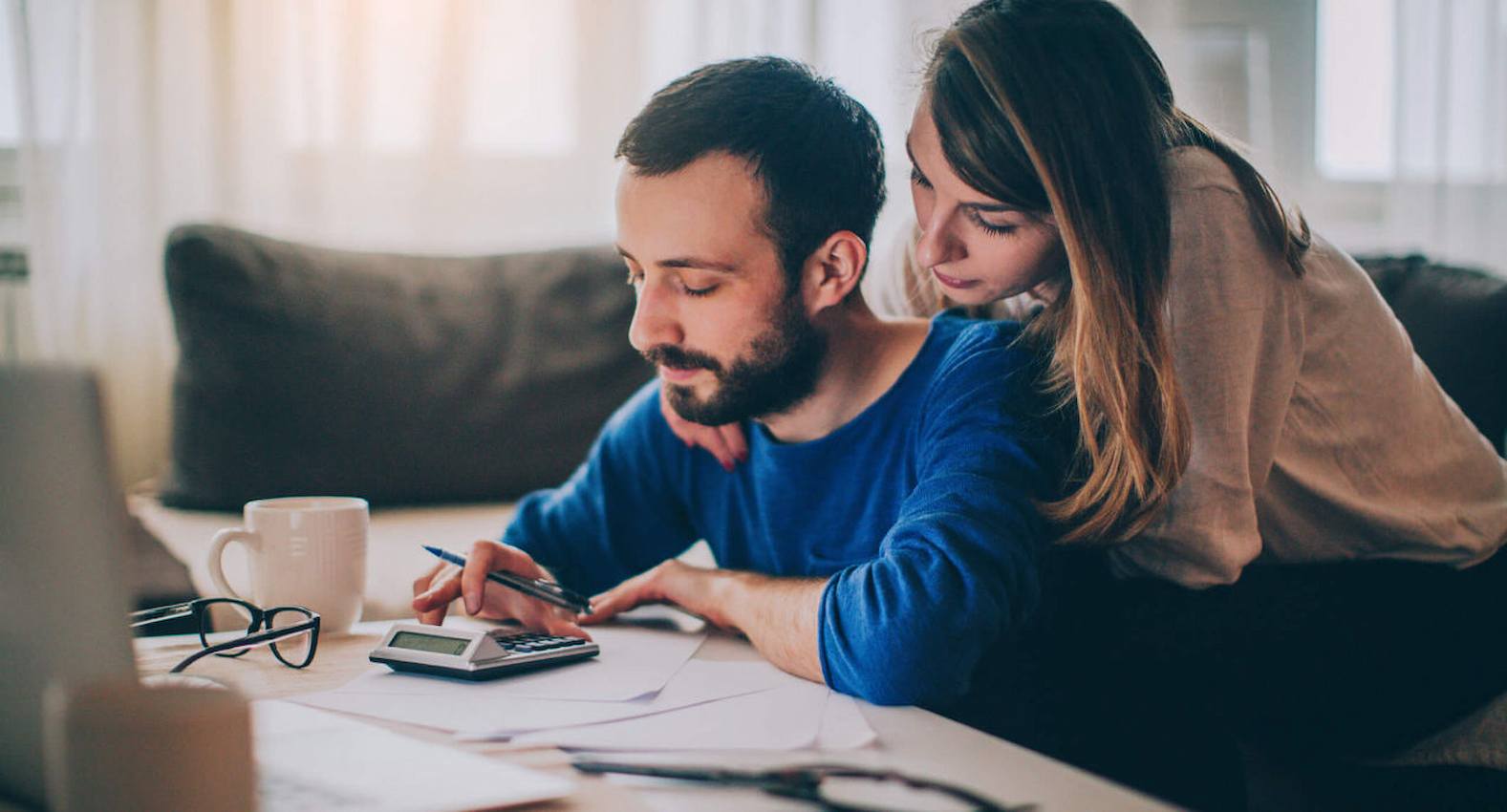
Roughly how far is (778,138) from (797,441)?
1.04 feet

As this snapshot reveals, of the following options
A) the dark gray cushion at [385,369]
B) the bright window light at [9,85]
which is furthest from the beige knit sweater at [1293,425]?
the bright window light at [9,85]

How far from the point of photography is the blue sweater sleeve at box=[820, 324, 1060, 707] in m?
0.87

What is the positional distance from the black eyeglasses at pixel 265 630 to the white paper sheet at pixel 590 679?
0.07 m

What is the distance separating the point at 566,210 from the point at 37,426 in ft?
7.04

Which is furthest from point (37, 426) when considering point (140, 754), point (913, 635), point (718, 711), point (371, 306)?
point (371, 306)

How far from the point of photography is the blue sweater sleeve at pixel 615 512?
1362 millimetres

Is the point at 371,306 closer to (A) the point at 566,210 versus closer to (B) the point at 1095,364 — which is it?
(A) the point at 566,210

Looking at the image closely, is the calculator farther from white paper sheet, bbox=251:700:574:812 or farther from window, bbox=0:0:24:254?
window, bbox=0:0:24:254

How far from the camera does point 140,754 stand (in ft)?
1.68

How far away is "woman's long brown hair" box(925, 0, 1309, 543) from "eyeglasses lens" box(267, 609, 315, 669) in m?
0.62

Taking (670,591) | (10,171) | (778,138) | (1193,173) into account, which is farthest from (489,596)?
(10,171)

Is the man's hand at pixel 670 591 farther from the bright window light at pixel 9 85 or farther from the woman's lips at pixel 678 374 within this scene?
the bright window light at pixel 9 85

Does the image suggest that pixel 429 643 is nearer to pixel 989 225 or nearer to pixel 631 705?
pixel 631 705

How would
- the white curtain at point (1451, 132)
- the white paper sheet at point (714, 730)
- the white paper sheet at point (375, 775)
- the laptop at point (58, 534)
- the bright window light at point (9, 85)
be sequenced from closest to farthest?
the laptop at point (58, 534), the white paper sheet at point (375, 775), the white paper sheet at point (714, 730), the bright window light at point (9, 85), the white curtain at point (1451, 132)
